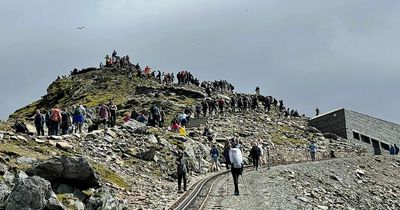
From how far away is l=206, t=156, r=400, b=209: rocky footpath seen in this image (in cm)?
2573

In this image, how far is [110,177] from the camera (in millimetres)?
28469

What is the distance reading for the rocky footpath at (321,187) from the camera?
84.4ft

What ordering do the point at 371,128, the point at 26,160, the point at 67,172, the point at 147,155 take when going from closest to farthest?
the point at 67,172, the point at 26,160, the point at 147,155, the point at 371,128

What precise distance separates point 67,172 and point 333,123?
167 ft

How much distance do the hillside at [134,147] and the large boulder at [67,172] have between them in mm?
39

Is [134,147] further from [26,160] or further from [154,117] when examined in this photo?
[26,160]

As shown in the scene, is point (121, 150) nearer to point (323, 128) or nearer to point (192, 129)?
point (192, 129)

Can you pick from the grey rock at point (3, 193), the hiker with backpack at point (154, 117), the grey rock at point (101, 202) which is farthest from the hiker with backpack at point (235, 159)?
the hiker with backpack at point (154, 117)

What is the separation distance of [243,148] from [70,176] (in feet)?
97.1

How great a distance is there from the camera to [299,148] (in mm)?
57344

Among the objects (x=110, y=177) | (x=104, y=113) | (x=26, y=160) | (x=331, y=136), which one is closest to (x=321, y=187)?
(x=110, y=177)

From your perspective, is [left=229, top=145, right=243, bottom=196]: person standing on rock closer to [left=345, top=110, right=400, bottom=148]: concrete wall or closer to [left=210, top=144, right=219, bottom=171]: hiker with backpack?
[left=210, top=144, right=219, bottom=171]: hiker with backpack

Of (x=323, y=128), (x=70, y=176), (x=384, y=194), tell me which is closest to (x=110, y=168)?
(x=70, y=176)

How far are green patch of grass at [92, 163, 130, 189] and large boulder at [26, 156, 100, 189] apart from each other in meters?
4.28
